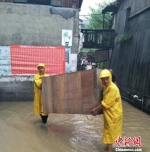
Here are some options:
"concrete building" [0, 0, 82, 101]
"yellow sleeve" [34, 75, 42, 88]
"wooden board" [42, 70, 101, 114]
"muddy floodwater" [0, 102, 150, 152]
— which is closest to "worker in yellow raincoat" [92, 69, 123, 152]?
"wooden board" [42, 70, 101, 114]

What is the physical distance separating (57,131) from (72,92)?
1.32 metres

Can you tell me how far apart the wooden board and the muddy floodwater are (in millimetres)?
678

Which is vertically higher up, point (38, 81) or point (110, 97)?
point (110, 97)

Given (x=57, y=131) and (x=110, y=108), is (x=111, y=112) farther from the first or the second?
(x=57, y=131)

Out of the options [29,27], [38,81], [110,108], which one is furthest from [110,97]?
[29,27]

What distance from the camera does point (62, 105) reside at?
18.4ft

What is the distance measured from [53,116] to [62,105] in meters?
2.29

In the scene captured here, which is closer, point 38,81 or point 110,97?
point 110,97

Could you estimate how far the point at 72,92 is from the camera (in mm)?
5359

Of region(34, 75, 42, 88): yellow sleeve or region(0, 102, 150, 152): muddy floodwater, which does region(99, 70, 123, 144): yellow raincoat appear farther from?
region(34, 75, 42, 88): yellow sleeve

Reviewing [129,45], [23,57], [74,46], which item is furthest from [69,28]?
[129,45]

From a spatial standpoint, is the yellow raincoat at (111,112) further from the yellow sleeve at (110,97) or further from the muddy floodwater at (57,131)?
the muddy floodwater at (57,131)

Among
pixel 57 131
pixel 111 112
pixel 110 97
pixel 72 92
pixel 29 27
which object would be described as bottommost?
pixel 57 131

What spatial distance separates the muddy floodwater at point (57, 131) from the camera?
5.01 m
